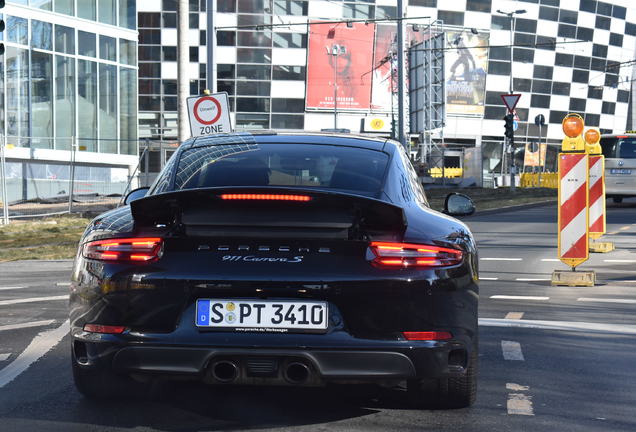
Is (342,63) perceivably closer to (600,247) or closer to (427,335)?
(600,247)

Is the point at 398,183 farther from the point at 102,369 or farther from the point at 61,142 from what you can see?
the point at 61,142

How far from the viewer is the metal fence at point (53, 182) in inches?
949

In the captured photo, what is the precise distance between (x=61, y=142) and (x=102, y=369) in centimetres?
2481

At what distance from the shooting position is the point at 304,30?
5462cm

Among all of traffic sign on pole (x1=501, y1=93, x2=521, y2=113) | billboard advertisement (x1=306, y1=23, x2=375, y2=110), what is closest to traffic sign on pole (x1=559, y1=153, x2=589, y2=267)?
traffic sign on pole (x1=501, y1=93, x2=521, y2=113)

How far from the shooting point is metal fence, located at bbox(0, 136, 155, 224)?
79.0 feet

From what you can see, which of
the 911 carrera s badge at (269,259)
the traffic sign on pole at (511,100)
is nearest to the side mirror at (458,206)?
the 911 carrera s badge at (269,259)

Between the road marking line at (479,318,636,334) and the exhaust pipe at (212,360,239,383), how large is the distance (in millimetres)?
3717

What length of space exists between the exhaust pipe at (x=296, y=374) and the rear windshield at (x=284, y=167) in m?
1.06

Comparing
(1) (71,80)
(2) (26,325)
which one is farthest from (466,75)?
(2) (26,325)

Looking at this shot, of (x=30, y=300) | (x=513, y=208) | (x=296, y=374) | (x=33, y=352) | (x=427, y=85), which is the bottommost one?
(x=513, y=208)

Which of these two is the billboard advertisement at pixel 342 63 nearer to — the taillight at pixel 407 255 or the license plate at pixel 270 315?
the taillight at pixel 407 255

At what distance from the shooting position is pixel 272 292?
4.20 m

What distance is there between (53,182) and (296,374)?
23192mm
